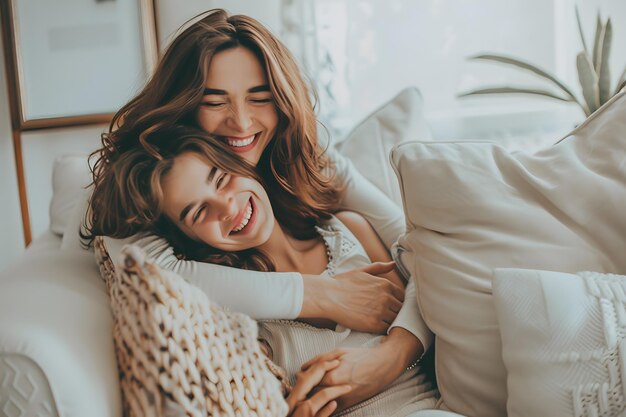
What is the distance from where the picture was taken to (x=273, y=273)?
3.33 feet

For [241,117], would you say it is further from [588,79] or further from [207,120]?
[588,79]

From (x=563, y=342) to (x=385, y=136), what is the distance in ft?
2.17

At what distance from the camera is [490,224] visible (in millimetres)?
997

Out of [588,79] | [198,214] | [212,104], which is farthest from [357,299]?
[588,79]

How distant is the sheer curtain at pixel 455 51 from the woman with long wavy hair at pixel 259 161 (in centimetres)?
122

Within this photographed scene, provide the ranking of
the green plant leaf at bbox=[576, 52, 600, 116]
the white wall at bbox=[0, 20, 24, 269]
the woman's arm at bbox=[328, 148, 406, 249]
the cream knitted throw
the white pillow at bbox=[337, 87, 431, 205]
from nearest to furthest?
the cream knitted throw → the woman's arm at bbox=[328, 148, 406, 249] → the white pillow at bbox=[337, 87, 431, 205] → the green plant leaf at bbox=[576, 52, 600, 116] → the white wall at bbox=[0, 20, 24, 269]

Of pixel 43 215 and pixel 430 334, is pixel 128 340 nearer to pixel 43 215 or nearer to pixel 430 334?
pixel 430 334

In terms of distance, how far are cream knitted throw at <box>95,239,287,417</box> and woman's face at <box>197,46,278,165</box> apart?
321 millimetres

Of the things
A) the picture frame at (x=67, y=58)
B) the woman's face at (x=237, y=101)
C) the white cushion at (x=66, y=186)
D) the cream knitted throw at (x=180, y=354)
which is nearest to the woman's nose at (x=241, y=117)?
the woman's face at (x=237, y=101)

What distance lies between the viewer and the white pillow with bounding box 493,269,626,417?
0.84 metres

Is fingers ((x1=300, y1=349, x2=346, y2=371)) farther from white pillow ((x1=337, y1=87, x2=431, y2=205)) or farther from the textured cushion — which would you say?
white pillow ((x1=337, y1=87, x2=431, y2=205))

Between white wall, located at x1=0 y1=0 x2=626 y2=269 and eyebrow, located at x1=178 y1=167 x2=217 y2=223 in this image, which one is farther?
white wall, located at x1=0 y1=0 x2=626 y2=269

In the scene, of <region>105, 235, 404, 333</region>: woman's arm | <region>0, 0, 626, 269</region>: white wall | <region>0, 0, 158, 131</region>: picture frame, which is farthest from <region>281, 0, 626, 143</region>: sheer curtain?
<region>105, 235, 404, 333</region>: woman's arm

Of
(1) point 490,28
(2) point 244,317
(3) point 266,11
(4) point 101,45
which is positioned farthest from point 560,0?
(2) point 244,317
